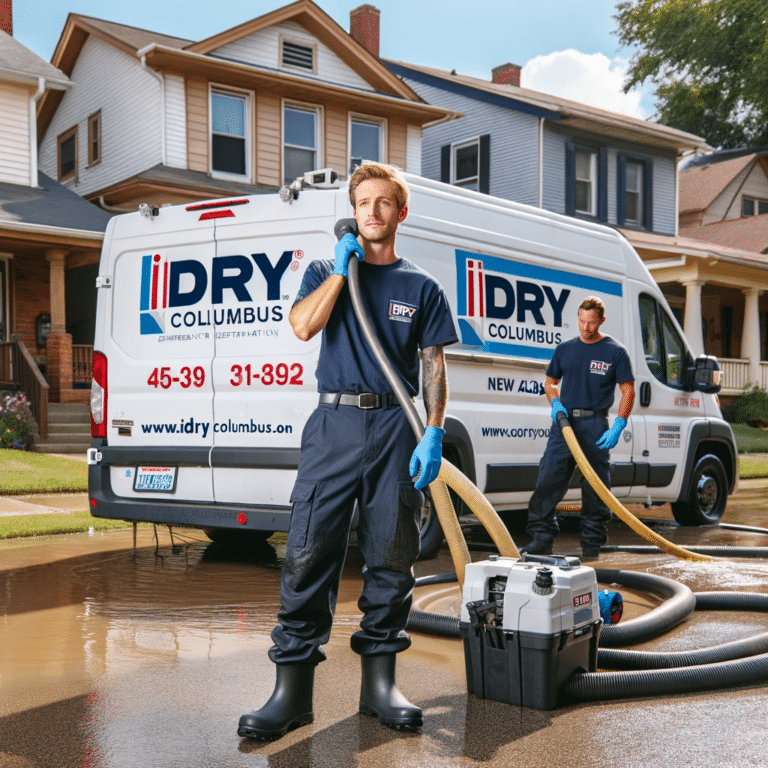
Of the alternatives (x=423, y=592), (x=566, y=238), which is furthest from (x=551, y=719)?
(x=566, y=238)

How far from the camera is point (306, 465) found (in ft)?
12.8

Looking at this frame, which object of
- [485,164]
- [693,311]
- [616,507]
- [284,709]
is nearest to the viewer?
[284,709]

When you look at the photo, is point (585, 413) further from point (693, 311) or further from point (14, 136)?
point (693, 311)

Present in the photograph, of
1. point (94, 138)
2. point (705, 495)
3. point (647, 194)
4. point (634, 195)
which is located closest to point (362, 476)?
point (705, 495)

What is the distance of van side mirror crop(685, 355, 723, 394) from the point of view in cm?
953

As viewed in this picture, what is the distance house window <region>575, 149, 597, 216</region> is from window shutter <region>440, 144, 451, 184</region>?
343cm

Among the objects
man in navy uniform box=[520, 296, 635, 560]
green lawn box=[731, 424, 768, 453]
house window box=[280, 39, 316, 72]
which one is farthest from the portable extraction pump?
house window box=[280, 39, 316, 72]

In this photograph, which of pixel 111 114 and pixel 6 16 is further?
pixel 6 16

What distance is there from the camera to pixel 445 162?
2756 cm

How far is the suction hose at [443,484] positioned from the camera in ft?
12.5

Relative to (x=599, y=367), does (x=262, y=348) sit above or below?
above

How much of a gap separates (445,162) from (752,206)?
14.3 metres

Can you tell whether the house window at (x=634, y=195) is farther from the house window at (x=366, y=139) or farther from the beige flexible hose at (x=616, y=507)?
the beige flexible hose at (x=616, y=507)

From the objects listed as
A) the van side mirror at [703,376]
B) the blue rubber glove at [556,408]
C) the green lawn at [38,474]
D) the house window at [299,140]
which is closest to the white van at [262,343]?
Result: the blue rubber glove at [556,408]
